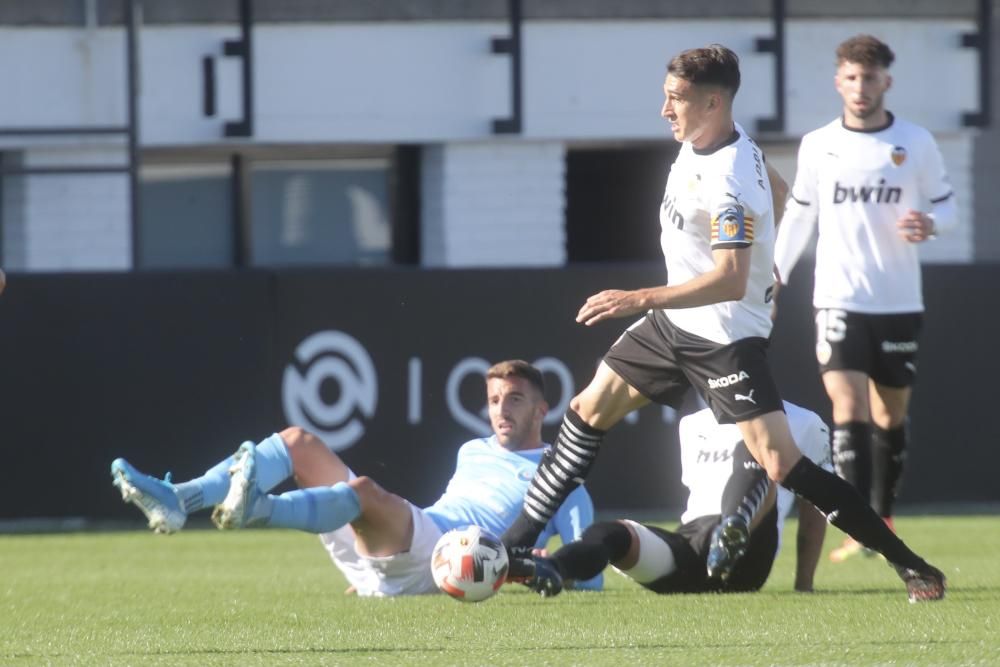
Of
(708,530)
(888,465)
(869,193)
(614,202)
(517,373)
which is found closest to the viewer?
(708,530)

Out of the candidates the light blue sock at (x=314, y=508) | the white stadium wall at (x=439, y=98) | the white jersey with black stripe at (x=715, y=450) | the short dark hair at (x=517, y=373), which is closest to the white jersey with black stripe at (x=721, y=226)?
the white jersey with black stripe at (x=715, y=450)

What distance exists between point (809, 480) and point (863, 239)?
2658 mm

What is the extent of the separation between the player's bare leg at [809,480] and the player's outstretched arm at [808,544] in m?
0.68

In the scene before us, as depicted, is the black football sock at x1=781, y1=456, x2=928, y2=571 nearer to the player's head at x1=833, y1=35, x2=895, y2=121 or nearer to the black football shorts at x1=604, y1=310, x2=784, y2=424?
the black football shorts at x1=604, y1=310, x2=784, y2=424

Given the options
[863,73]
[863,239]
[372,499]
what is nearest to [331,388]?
[863,239]

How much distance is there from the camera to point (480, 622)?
646 centimetres

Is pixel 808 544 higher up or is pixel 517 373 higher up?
pixel 517 373

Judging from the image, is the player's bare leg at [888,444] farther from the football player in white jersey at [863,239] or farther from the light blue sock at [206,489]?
the light blue sock at [206,489]

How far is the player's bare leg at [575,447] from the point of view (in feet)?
22.5

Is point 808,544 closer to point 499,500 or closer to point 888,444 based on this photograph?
point 499,500

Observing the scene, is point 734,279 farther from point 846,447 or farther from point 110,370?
point 110,370

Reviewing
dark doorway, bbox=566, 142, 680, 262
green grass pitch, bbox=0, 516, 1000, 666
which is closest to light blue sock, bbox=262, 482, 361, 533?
green grass pitch, bbox=0, 516, 1000, 666

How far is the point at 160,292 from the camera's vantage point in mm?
11828

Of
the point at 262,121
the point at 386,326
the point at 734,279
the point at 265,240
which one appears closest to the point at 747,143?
the point at 734,279
